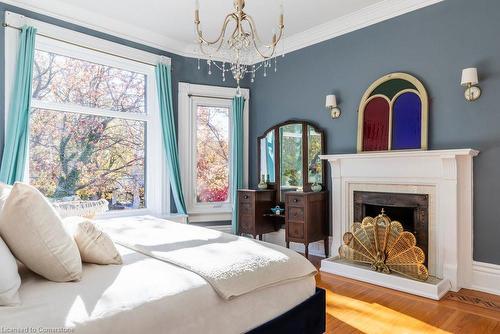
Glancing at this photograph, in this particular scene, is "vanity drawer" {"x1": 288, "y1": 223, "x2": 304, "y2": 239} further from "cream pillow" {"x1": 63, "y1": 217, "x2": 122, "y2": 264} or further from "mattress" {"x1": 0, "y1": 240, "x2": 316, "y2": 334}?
"cream pillow" {"x1": 63, "y1": 217, "x2": 122, "y2": 264}

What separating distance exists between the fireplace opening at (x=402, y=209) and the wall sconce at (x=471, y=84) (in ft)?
3.23

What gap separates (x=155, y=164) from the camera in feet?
14.2

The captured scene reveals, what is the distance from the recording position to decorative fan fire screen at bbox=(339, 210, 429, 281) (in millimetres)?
2961

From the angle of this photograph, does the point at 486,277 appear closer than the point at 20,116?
Yes

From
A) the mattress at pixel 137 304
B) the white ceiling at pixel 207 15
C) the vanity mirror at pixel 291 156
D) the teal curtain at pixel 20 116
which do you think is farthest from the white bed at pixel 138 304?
the white ceiling at pixel 207 15

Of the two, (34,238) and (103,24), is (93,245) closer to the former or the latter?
(34,238)

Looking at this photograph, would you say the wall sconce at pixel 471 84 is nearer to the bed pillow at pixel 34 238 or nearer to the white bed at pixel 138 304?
the white bed at pixel 138 304

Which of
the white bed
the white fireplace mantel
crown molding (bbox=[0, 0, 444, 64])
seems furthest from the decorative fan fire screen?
crown molding (bbox=[0, 0, 444, 64])

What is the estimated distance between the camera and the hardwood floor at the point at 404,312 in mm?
2256

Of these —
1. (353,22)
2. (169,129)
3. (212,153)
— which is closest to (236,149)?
(212,153)

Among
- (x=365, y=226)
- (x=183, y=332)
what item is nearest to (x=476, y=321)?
(x=365, y=226)

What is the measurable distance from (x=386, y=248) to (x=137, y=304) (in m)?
2.61

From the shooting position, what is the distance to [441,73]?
3.19 meters

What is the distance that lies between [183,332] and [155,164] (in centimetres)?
331
